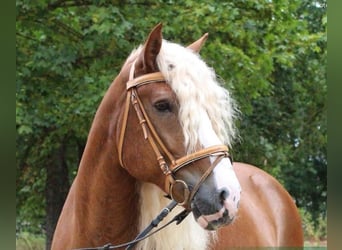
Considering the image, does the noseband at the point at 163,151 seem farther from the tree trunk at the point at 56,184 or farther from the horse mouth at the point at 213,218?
the tree trunk at the point at 56,184

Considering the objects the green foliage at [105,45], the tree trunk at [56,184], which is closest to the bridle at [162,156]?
the green foliage at [105,45]

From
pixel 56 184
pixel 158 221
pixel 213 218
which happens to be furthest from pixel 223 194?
pixel 56 184

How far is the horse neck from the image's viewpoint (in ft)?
7.89

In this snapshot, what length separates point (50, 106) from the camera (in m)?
7.11

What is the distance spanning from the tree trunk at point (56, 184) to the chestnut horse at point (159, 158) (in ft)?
22.0

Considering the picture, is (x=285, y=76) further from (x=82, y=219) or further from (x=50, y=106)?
(x=82, y=219)

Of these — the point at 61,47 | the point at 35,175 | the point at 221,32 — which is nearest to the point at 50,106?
the point at 61,47

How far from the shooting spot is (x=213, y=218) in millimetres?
2061

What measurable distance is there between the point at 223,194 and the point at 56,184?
7.74 meters

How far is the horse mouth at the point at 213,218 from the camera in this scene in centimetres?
204

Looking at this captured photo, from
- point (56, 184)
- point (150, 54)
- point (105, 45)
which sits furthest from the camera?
point (56, 184)

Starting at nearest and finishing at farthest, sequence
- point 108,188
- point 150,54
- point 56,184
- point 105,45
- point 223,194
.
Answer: point 223,194 → point 150,54 → point 108,188 → point 105,45 → point 56,184

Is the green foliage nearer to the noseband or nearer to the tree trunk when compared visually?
the tree trunk

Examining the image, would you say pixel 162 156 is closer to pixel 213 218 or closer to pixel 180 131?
pixel 180 131
